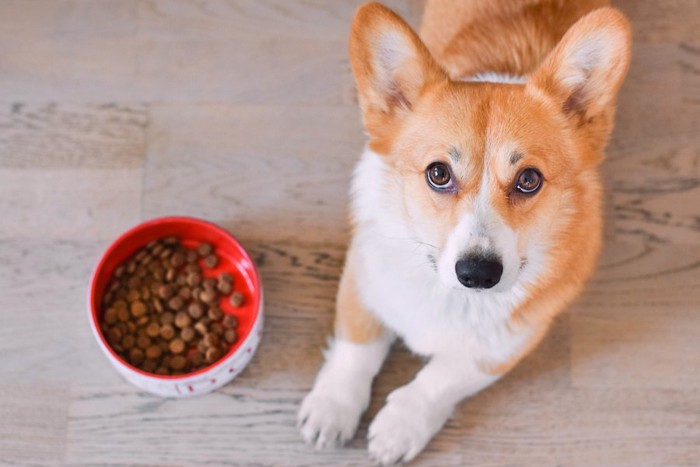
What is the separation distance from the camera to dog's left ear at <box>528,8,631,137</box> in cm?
147

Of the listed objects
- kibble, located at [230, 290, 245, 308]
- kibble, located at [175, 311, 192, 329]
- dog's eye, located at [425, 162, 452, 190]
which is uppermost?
dog's eye, located at [425, 162, 452, 190]

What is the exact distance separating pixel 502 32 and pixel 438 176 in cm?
54

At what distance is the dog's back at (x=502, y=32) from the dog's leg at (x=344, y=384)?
22.6 inches

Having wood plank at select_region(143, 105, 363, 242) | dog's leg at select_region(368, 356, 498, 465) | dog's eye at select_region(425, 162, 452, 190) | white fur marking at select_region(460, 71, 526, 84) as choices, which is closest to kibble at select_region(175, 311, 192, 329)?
wood plank at select_region(143, 105, 363, 242)

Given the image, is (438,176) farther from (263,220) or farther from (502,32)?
(263,220)

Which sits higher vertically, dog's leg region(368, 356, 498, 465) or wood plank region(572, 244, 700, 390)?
wood plank region(572, 244, 700, 390)

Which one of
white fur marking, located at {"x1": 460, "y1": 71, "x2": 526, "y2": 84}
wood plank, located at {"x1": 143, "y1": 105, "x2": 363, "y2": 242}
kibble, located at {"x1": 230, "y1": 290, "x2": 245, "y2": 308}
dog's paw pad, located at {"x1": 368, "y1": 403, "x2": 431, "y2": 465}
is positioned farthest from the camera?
wood plank, located at {"x1": 143, "y1": 105, "x2": 363, "y2": 242}

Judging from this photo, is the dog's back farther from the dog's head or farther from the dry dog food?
the dry dog food

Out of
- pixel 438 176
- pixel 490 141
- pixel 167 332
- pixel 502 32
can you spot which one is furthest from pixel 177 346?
pixel 502 32

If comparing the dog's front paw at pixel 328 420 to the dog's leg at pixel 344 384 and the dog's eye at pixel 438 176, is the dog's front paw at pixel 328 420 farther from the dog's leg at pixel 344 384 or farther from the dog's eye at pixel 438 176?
the dog's eye at pixel 438 176

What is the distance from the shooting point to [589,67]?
1.54 m

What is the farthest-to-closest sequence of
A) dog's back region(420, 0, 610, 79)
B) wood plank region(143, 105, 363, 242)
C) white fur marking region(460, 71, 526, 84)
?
1. wood plank region(143, 105, 363, 242)
2. dog's back region(420, 0, 610, 79)
3. white fur marking region(460, 71, 526, 84)

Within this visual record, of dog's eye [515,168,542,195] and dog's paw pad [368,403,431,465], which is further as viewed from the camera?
dog's paw pad [368,403,431,465]

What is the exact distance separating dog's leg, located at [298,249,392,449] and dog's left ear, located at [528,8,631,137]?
671 mm
